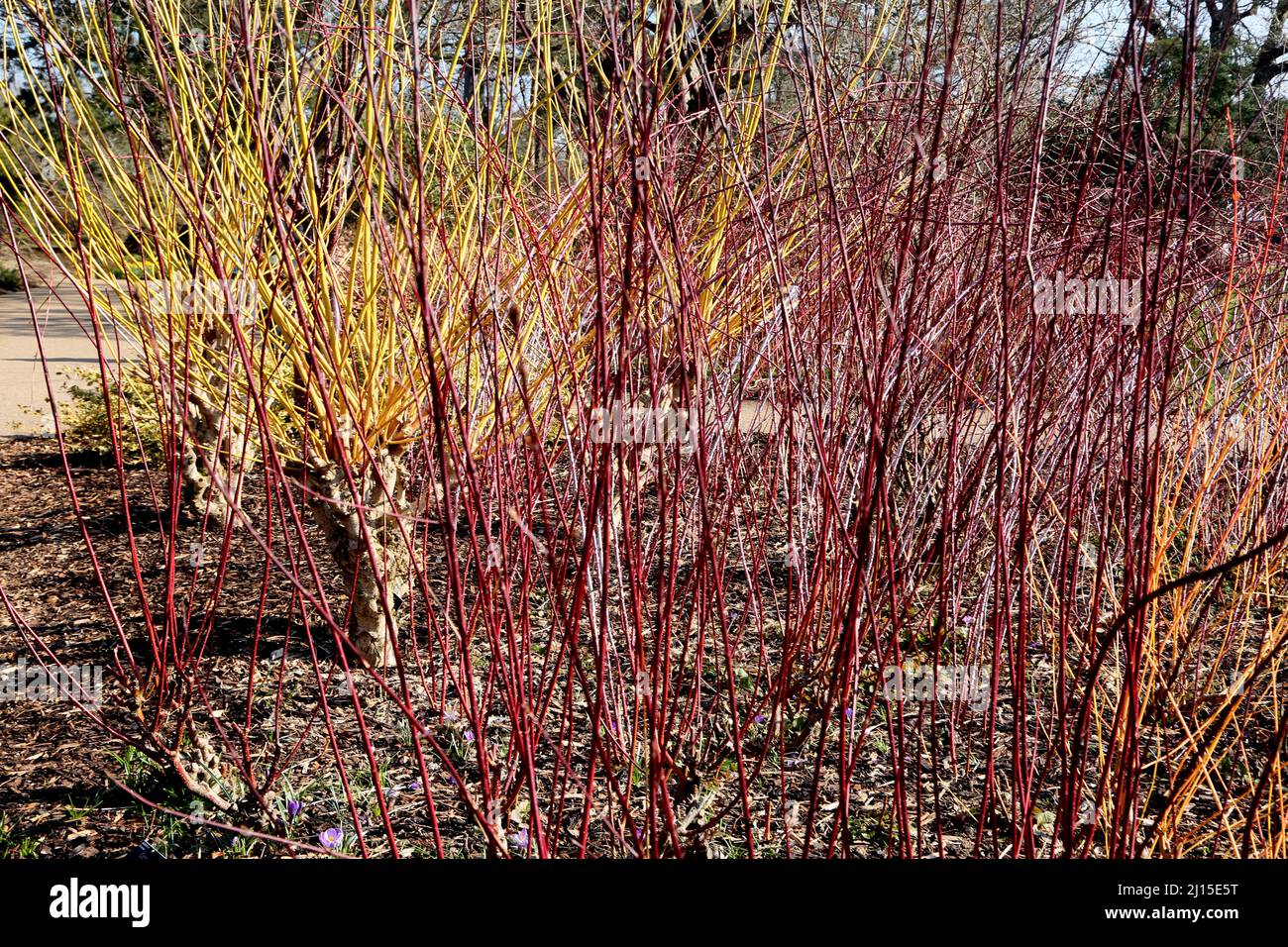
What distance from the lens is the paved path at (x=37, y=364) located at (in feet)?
18.5

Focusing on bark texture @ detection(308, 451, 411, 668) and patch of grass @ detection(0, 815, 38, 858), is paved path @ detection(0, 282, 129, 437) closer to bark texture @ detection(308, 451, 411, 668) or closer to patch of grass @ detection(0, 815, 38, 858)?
bark texture @ detection(308, 451, 411, 668)

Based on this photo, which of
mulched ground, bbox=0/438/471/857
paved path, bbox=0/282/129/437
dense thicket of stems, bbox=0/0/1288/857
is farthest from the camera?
paved path, bbox=0/282/129/437

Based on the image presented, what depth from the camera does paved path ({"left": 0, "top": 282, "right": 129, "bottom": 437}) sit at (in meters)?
5.65

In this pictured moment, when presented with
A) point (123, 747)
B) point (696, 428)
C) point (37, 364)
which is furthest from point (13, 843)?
point (37, 364)

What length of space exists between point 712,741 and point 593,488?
1247mm

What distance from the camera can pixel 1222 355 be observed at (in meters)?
3.36

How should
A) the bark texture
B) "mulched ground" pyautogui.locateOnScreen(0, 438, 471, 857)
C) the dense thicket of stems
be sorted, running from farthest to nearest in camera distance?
the bark texture < "mulched ground" pyautogui.locateOnScreen(0, 438, 471, 857) < the dense thicket of stems

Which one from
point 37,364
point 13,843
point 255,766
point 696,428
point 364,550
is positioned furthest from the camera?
point 37,364

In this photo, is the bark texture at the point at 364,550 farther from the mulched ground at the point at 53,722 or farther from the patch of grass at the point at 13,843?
the patch of grass at the point at 13,843

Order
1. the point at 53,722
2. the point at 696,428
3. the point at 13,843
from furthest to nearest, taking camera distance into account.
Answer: the point at 53,722
the point at 13,843
the point at 696,428

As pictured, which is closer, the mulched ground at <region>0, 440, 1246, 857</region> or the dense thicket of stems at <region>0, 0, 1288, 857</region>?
the dense thicket of stems at <region>0, 0, 1288, 857</region>

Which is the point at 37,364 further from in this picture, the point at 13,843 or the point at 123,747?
the point at 13,843

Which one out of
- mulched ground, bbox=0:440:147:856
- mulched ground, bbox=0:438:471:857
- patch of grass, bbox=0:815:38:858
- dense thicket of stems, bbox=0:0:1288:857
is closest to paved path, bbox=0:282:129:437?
mulched ground, bbox=0:440:147:856

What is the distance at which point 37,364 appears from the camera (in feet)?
24.7
